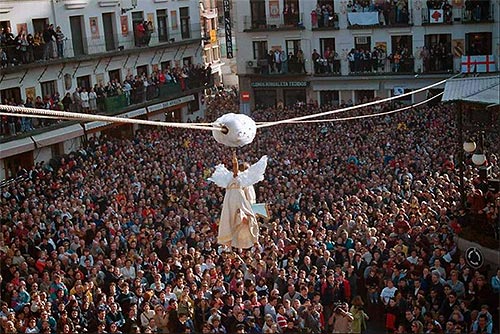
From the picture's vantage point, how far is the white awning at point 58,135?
2823cm

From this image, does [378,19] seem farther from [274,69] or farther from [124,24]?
[124,24]

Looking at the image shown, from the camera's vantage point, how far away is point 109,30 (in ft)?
114

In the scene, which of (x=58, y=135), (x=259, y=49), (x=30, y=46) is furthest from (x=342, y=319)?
(x=259, y=49)

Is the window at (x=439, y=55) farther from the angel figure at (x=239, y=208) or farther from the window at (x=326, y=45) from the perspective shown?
the angel figure at (x=239, y=208)

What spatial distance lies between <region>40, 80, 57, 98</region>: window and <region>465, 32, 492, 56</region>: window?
56.8 ft

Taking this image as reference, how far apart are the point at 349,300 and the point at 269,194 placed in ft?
19.3

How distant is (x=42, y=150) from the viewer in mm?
29297

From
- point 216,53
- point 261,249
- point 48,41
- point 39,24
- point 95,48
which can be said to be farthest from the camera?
point 216,53

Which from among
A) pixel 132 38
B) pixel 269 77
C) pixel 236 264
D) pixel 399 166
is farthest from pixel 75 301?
pixel 269 77

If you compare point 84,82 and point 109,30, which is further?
point 109,30

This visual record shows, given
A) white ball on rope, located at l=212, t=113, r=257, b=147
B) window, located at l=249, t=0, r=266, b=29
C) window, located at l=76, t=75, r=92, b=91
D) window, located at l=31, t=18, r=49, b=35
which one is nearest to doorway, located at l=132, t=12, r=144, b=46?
window, located at l=76, t=75, r=92, b=91

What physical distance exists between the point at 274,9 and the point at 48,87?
1246 centimetres

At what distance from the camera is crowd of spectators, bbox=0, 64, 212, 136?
2772 cm

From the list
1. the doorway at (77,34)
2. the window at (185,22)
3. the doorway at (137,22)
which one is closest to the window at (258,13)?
the window at (185,22)
